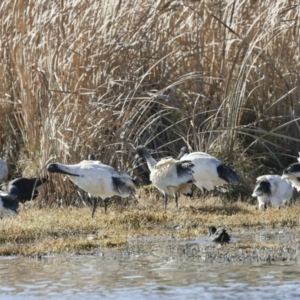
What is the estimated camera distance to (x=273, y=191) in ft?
37.0

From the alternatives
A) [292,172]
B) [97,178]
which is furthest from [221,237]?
[97,178]

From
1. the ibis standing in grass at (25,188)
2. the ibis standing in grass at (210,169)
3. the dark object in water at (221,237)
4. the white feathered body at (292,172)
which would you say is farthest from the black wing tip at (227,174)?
the dark object in water at (221,237)

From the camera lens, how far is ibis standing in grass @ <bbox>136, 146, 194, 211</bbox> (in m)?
11.4

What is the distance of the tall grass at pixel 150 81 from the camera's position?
12.0m

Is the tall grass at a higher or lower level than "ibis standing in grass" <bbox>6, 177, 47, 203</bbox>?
higher

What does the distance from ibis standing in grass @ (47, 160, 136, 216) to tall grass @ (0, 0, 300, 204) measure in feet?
2.83

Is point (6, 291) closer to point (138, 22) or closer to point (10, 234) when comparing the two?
point (10, 234)

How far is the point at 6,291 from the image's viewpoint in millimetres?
7020

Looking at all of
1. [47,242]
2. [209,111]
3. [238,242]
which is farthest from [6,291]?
[209,111]

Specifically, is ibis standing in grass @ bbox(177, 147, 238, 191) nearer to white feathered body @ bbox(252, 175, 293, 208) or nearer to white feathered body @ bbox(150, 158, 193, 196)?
white feathered body @ bbox(150, 158, 193, 196)

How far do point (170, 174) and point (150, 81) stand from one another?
6.14 ft

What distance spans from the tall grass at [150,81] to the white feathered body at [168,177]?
708 mm

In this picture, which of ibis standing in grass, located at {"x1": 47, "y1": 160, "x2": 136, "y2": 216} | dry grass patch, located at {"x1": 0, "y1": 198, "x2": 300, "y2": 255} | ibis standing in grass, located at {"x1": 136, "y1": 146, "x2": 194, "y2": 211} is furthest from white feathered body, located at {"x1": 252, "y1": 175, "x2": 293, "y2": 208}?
ibis standing in grass, located at {"x1": 47, "y1": 160, "x2": 136, "y2": 216}

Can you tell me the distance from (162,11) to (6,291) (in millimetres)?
6371
